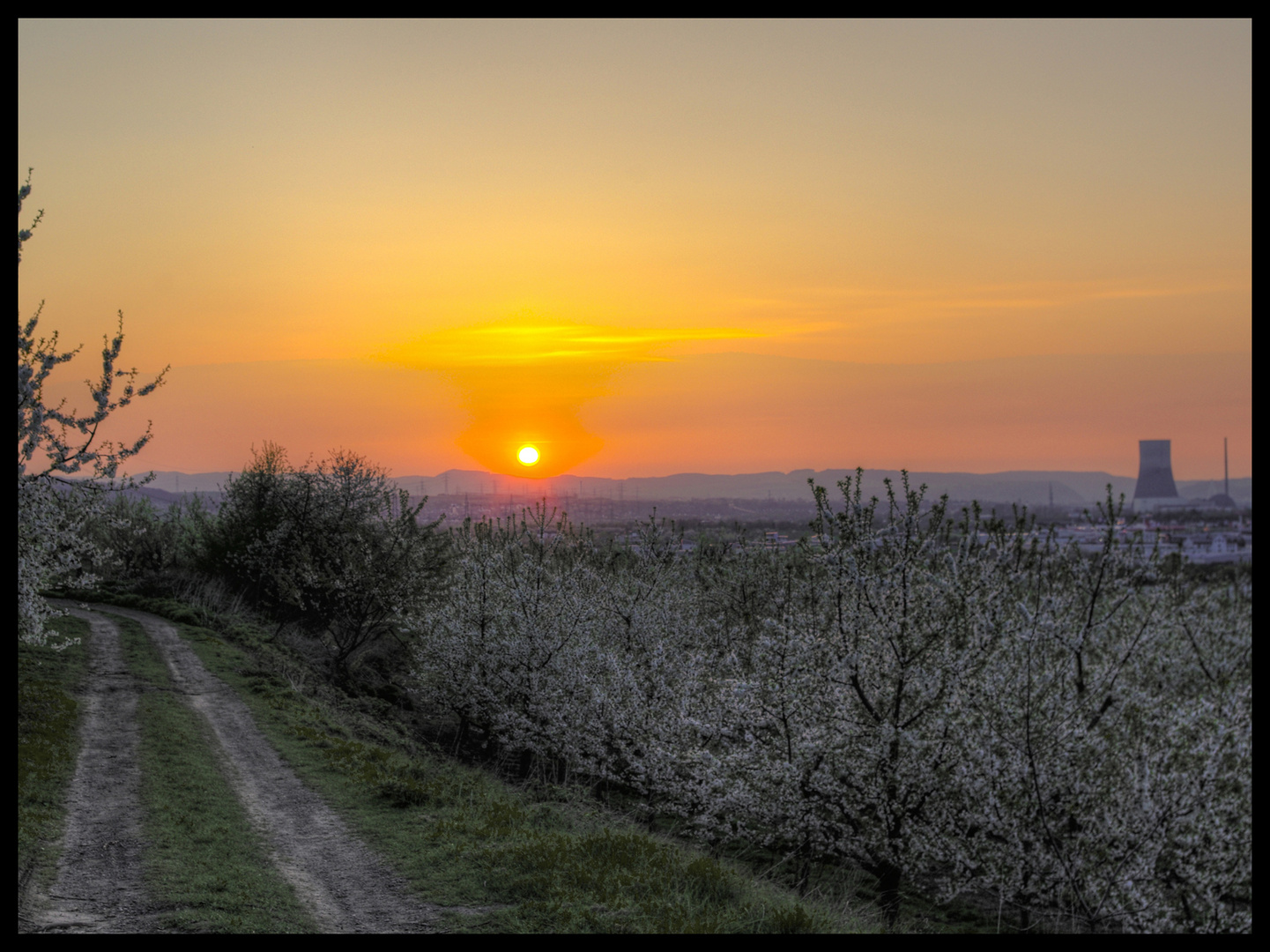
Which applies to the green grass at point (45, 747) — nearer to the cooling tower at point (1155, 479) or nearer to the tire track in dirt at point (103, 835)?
the tire track in dirt at point (103, 835)

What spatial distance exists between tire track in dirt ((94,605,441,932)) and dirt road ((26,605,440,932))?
1cm

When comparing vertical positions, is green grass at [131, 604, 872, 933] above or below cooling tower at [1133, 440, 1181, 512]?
below

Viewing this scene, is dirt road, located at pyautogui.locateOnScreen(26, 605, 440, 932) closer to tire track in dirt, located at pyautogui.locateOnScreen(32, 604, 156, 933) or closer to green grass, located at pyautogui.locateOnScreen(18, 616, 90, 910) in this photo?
tire track in dirt, located at pyautogui.locateOnScreen(32, 604, 156, 933)

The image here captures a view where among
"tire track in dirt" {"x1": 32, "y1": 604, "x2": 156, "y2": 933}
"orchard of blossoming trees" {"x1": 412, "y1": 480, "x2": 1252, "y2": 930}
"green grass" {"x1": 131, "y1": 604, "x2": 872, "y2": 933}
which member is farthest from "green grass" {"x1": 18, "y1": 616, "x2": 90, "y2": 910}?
"orchard of blossoming trees" {"x1": 412, "y1": 480, "x2": 1252, "y2": 930}

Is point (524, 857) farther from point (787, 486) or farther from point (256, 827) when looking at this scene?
point (787, 486)

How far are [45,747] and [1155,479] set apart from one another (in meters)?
72.9

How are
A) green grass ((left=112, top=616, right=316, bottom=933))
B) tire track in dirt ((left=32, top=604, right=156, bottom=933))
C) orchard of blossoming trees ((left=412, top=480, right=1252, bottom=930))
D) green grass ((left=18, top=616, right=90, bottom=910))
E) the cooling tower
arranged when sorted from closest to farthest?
tire track in dirt ((left=32, top=604, right=156, bottom=933)) < green grass ((left=112, top=616, right=316, bottom=933)) < green grass ((left=18, top=616, right=90, bottom=910)) < orchard of blossoming trees ((left=412, top=480, right=1252, bottom=930)) < the cooling tower

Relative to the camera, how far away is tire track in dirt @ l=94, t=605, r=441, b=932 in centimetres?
1087

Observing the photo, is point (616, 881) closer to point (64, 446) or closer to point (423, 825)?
point (423, 825)

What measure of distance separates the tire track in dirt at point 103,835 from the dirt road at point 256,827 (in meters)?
0.02

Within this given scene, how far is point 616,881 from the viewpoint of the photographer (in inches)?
468

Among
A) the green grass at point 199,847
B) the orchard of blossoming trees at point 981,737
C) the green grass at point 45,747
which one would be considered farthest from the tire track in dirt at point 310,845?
the orchard of blossoming trees at point 981,737
